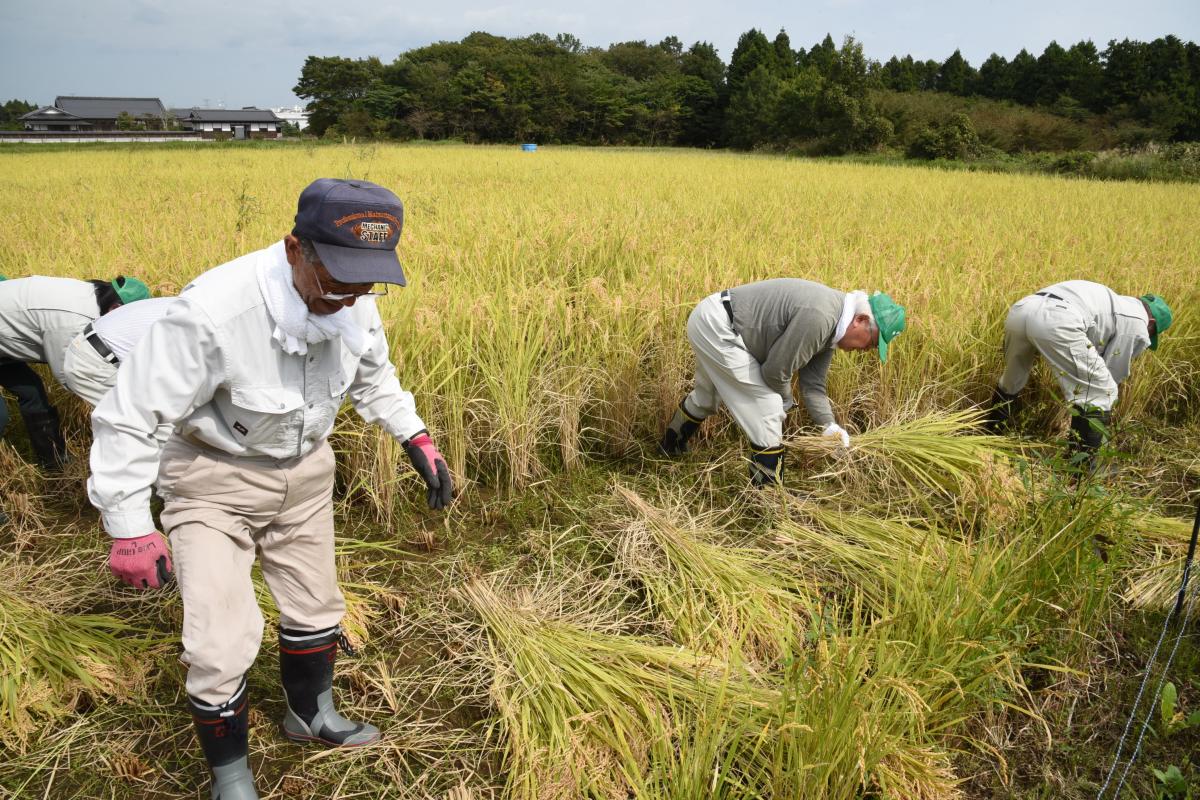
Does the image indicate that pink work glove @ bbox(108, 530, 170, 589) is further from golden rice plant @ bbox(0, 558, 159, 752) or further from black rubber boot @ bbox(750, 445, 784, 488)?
black rubber boot @ bbox(750, 445, 784, 488)

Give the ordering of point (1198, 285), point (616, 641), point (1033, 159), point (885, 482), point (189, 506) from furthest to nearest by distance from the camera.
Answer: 1. point (1033, 159)
2. point (1198, 285)
3. point (885, 482)
4. point (616, 641)
5. point (189, 506)

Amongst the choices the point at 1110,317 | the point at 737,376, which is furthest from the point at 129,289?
the point at 1110,317

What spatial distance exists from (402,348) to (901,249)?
3.67m

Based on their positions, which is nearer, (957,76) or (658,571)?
(658,571)

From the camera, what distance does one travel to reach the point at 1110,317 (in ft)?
10.7

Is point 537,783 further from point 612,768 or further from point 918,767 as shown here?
point 918,767

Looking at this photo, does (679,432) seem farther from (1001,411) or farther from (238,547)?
(238,547)

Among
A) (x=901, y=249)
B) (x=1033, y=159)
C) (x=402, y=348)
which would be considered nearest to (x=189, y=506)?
(x=402, y=348)

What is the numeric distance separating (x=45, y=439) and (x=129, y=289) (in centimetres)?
79

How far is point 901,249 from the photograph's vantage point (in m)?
4.95

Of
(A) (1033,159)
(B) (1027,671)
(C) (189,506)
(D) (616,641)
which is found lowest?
(B) (1027,671)

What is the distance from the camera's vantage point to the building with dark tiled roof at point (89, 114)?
49719 millimetres

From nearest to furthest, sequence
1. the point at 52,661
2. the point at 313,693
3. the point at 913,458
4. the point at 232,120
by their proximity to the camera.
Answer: the point at 313,693, the point at 52,661, the point at 913,458, the point at 232,120

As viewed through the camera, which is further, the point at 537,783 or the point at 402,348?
the point at 402,348
